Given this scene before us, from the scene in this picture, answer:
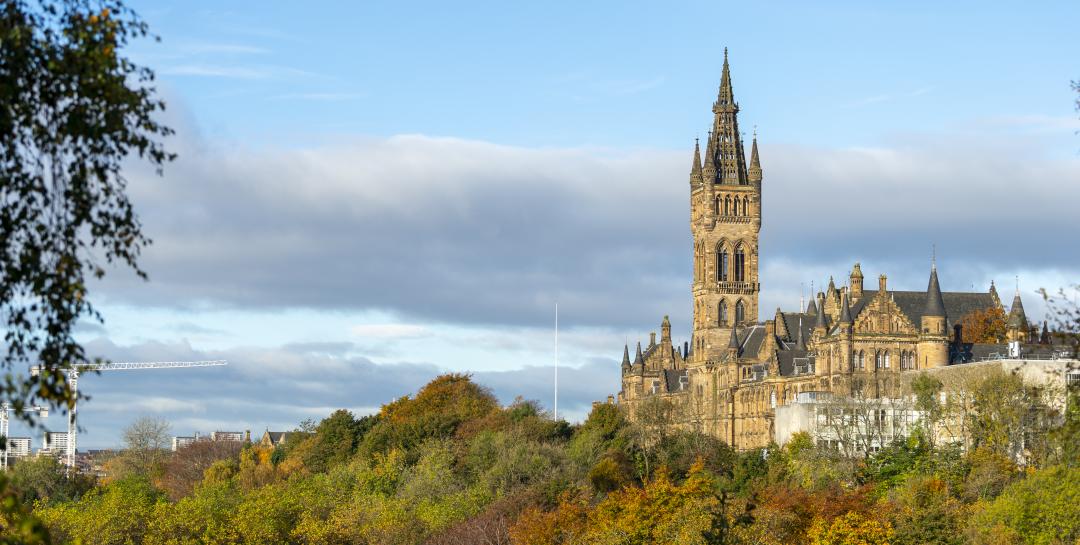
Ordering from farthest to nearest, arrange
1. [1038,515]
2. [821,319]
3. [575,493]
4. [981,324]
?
[981,324] → [821,319] → [575,493] → [1038,515]

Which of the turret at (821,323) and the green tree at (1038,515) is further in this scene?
the turret at (821,323)

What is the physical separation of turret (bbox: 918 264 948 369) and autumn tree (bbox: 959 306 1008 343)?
10.3 metres

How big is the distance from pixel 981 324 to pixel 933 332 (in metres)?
16.9

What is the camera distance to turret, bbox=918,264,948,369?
154m

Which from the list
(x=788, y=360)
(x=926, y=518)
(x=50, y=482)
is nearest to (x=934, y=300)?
(x=788, y=360)

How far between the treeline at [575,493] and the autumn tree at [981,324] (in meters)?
27.0

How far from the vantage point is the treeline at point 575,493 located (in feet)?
305

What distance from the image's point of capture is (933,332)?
156 m

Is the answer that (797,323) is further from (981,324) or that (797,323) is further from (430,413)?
(430,413)

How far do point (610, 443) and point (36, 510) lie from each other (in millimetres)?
46634

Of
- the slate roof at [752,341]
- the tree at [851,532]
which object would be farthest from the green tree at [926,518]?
the slate roof at [752,341]

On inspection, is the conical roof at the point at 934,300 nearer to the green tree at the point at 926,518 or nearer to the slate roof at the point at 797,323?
the slate roof at the point at 797,323

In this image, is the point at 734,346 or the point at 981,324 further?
the point at 734,346

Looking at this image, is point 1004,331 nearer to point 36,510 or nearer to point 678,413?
point 678,413
